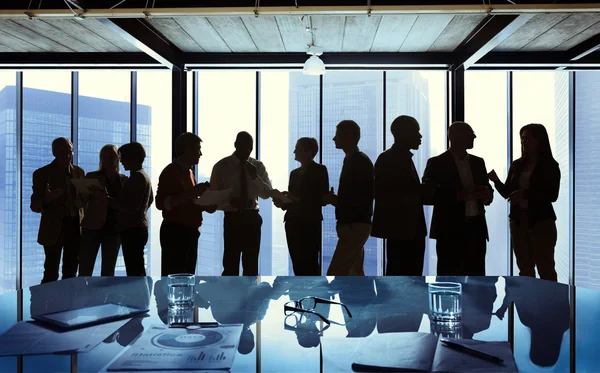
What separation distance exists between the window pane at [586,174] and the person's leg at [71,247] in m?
5.79

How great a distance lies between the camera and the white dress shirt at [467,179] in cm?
341

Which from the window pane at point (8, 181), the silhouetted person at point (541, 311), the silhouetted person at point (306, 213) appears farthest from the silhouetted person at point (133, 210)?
the window pane at point (8, 181)

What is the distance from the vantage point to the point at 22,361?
889mm

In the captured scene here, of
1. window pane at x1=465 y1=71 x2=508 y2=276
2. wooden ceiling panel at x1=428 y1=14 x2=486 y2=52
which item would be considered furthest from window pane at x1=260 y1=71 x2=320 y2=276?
window pane at x1=465 y1=71 x2=508 y2=276

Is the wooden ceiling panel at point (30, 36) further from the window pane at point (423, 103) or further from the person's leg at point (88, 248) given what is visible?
the window pane at point (423, 103)

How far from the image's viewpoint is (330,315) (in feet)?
4.06

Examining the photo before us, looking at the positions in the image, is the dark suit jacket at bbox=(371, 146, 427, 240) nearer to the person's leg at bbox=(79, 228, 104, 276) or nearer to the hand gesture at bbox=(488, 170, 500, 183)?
the hand gesture at bbox=(488, 170, 500, 183)

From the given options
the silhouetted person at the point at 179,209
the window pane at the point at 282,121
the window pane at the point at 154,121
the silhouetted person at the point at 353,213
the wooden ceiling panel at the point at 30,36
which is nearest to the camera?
the silhouetted person at the point at 353,213

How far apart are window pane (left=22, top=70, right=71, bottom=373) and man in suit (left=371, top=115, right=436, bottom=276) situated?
4.68m

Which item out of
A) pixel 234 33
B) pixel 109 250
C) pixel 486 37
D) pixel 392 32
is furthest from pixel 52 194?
pixel 486 37

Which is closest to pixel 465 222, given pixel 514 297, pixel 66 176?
pixel 514 297

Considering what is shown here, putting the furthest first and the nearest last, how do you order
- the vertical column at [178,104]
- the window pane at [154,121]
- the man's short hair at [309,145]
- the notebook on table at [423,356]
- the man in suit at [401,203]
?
the window pane at [154,121] → the vertical column at [178,104] → the man's short hair at [309,145] → the man in suit at [401,203] → the notebook on table at [423,356]

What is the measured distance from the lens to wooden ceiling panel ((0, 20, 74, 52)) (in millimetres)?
4766

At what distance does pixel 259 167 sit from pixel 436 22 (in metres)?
2.22
